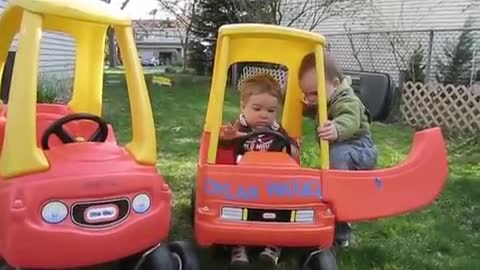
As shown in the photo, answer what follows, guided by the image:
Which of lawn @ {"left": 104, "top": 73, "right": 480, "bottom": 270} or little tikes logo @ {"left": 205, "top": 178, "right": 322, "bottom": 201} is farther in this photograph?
lawn @ {"left": 104, "top": 73, "right": 480, "bottom": 270}

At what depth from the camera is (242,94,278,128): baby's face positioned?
331cm

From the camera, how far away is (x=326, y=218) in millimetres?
2891

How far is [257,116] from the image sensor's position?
3.34m

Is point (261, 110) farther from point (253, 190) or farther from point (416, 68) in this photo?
point (416, 68)

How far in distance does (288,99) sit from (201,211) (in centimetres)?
123

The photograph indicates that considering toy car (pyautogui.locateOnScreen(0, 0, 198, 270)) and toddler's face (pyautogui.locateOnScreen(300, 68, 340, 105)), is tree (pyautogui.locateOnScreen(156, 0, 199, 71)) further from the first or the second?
toy car (pyautogui.locateOnScreen(0, 0, 198, 270))

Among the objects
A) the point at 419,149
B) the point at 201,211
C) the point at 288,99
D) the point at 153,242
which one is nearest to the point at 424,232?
the point at 419,149

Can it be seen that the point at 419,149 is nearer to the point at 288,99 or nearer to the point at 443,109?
the point at 288,99

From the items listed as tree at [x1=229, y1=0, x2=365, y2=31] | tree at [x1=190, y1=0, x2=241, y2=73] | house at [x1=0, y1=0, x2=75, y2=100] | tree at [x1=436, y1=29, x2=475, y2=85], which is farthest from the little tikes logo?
tree at [x1=190, y1=0, x2=241, y2=73]

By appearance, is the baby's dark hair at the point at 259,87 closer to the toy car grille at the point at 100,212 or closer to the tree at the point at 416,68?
the toy car grille at the point at 100,212

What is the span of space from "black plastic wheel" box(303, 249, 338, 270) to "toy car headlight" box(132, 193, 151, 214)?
80 cm

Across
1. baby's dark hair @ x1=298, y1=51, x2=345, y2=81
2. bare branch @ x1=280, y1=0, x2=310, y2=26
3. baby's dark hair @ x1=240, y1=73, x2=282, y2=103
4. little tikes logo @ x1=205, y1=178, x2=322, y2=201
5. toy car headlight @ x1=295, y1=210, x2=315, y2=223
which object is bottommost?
bare branch @ x1=280, y1=0, x2=310, y2=26

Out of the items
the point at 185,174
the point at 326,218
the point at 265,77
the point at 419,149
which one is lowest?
the point at 185,174

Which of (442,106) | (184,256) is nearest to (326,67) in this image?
(184,256)
